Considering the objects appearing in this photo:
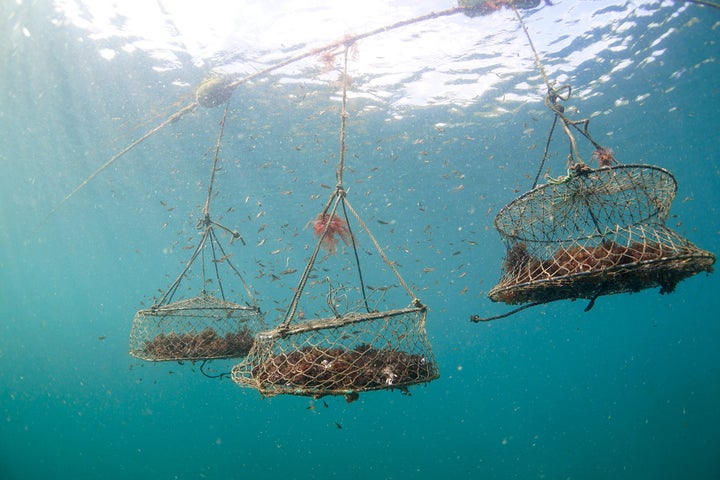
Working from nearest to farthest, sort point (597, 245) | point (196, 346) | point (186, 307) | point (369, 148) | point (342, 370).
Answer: point (342, 370) < point (597, 245) < point (196, 346) < point (186, 307) < point (369, 148)

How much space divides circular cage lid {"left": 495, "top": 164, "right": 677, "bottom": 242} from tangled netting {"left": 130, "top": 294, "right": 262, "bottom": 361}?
3.59 metres

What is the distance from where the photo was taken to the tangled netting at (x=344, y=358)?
285cm

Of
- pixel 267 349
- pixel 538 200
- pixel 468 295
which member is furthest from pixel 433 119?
pixel 468 295

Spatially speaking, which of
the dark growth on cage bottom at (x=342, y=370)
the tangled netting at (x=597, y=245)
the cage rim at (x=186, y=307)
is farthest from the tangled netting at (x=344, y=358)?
the cage rim at (x=186, y=307)

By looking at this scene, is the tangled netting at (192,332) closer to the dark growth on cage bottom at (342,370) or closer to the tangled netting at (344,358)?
the tangled netting at (344,358)

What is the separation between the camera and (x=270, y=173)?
78.8 feet

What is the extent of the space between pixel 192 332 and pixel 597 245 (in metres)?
4.61

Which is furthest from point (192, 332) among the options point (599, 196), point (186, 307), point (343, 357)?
point (599, 196)

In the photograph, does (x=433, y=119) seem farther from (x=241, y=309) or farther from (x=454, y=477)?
(x=454, y=477)

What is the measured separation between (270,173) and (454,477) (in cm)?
2913

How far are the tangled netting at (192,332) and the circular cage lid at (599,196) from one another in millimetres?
3594

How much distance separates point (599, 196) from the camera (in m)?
3.65

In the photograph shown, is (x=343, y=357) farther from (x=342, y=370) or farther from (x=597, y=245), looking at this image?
(x=597, y=245)

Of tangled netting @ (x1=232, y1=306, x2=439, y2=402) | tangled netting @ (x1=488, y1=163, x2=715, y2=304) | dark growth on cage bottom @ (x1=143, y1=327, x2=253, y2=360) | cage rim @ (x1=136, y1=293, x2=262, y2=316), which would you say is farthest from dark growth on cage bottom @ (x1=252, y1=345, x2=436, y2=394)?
cage rim @ (x1=136, y1=293, x2=262, y2=316)
